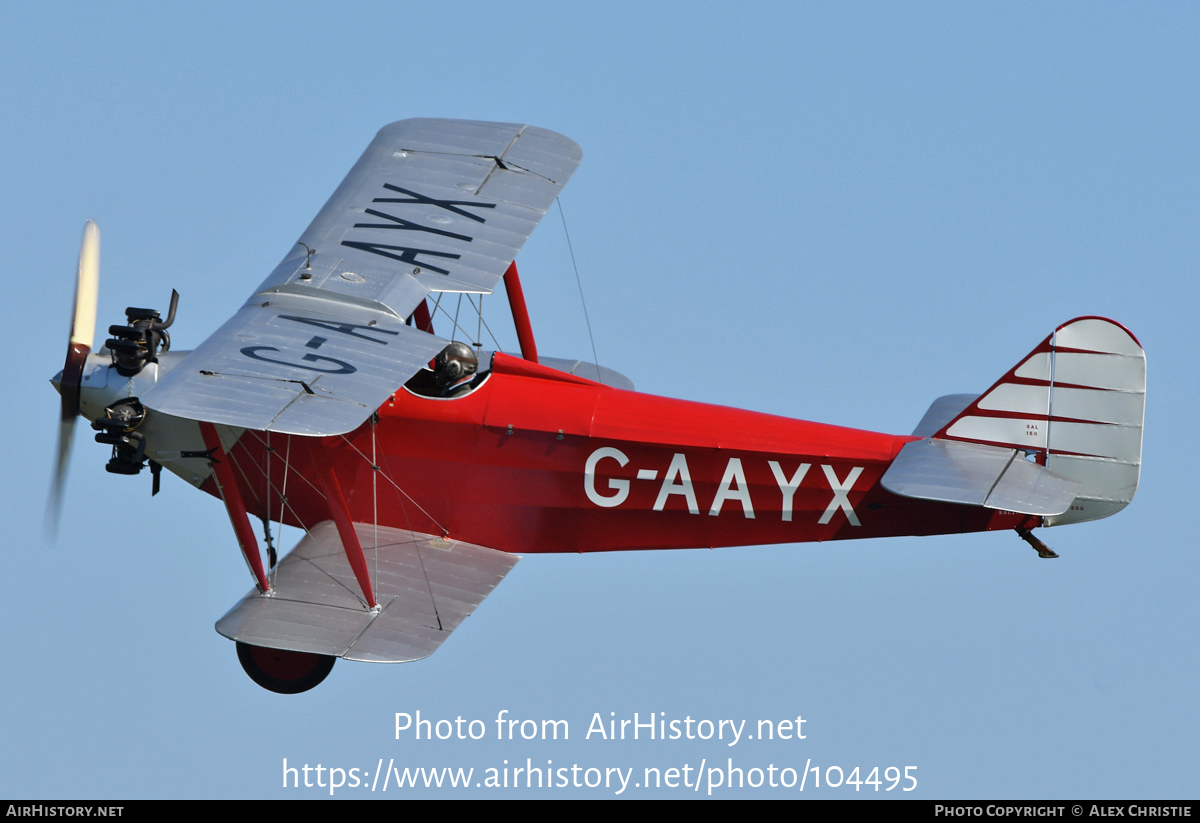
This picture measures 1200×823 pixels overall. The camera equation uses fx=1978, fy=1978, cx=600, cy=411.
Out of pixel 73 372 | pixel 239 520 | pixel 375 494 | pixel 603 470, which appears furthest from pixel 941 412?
pixel 73 372

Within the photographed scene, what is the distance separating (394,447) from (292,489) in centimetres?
105

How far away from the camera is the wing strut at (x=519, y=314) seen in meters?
17.4

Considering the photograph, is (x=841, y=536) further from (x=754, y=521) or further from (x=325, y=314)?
(x=325, y=314)

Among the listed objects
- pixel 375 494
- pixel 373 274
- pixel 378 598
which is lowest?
pixel 378 598

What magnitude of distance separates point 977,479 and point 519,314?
466 cm

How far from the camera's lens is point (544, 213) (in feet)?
56.2

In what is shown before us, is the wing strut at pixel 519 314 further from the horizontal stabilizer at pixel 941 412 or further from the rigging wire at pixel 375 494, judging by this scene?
the horizontal stabilizer at pixel 941 412

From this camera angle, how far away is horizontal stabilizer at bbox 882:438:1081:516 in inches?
575

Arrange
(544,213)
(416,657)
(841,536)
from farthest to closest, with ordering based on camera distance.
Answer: (544,213) → (841,536) → (416,657)

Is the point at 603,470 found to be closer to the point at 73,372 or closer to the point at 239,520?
the point at 239,520

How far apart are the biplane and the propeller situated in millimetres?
18

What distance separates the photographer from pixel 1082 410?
49.6ft

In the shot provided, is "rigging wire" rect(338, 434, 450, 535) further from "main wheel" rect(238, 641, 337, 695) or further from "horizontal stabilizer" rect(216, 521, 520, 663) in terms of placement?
"main wheel" rect(238, 641, 337, 695)

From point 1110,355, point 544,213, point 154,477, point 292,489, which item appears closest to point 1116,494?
point 1110,355
